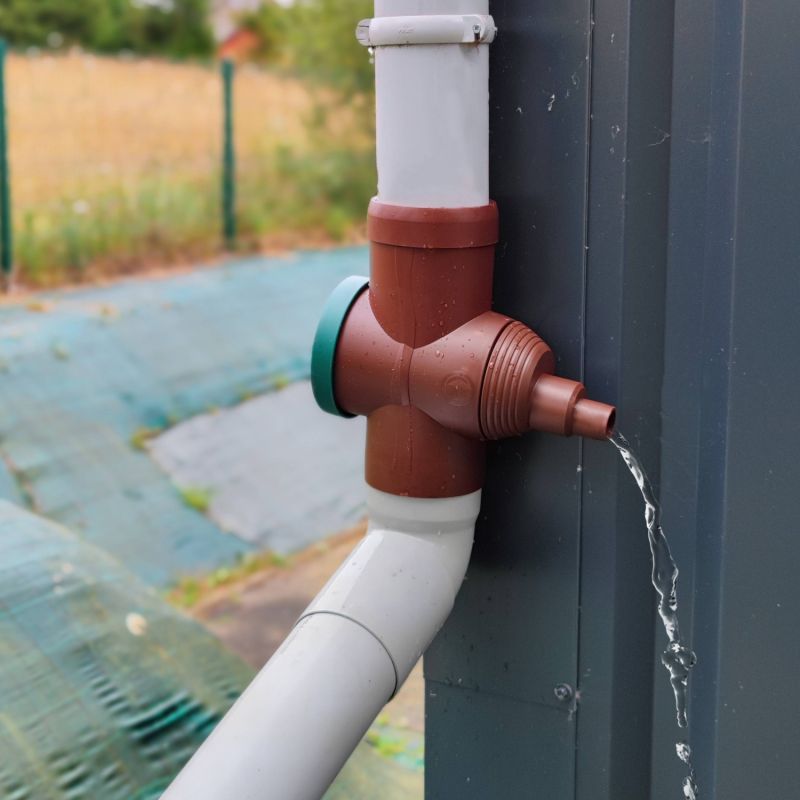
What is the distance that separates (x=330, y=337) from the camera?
153 centimetres

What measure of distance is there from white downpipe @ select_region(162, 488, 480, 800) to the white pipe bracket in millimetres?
564

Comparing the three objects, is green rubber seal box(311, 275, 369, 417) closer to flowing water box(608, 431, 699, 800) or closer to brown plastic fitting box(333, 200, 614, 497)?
brown plastic fitting box(333, 200, 614, 497)

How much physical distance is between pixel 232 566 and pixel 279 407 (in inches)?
55.9

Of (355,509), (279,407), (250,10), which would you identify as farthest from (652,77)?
(250,10)

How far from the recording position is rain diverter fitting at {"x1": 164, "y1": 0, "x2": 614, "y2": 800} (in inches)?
53.2

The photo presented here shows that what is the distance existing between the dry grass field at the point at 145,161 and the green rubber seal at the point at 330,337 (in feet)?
20.4

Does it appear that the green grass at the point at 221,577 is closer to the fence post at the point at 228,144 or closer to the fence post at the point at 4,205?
the fence post at the point at 4,205

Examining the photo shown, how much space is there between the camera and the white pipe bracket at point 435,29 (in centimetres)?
137

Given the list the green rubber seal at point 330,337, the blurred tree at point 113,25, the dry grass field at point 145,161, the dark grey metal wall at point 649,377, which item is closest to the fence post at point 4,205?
the dry grass field at point 145,161

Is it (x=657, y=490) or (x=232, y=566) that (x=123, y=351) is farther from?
(x=657, y=490)

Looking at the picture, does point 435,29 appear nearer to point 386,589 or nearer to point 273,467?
point 386,589

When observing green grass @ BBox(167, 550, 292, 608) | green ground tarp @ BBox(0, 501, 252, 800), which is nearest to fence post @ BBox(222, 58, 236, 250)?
green grass @ BBox(167, 550, 292, 608)

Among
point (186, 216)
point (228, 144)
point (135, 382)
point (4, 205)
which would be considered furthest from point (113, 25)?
point (135, 382)

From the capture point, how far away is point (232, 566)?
4.39m
